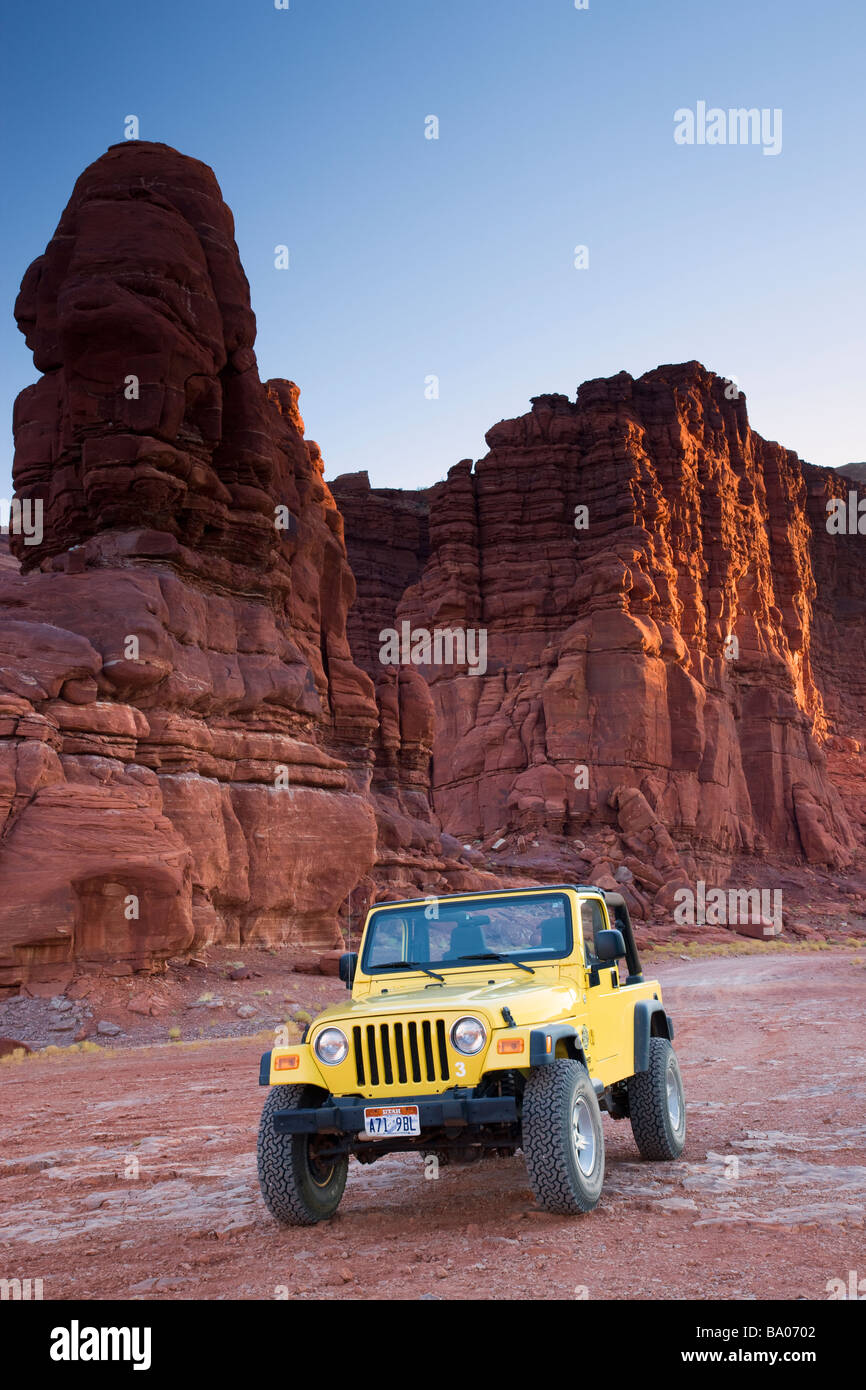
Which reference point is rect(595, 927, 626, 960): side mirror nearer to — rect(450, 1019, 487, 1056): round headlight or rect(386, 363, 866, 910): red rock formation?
rect(450, 1019, 487, 1056): round headlight

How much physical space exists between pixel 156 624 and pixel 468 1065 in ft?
67.4

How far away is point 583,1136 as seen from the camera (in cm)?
679

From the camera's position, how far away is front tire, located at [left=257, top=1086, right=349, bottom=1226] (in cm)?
679

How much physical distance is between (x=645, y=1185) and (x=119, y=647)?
19597 millimetres

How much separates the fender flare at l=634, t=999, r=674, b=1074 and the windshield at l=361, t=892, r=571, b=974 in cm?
130

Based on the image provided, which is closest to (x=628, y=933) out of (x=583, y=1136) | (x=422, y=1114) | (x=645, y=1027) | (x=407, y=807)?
(x=645, y=1027)

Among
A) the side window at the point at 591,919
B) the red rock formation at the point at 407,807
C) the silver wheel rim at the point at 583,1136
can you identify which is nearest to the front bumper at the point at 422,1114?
the silver wheel rim at the point at 583,1136

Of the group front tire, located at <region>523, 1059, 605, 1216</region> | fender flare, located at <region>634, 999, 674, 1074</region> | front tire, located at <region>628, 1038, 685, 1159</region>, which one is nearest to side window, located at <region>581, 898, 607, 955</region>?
fender flare, located at <region>634, 999, 674, 1074</region>

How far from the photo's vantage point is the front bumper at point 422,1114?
20.8ft

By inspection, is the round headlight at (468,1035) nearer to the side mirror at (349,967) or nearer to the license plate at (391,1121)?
the license plate at (391,1121)

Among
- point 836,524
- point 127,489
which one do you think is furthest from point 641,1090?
point 836,524

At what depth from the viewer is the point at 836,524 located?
10431 centimetres

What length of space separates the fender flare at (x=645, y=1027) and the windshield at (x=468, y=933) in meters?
1.30

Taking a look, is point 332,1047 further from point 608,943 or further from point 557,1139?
point 608,943
